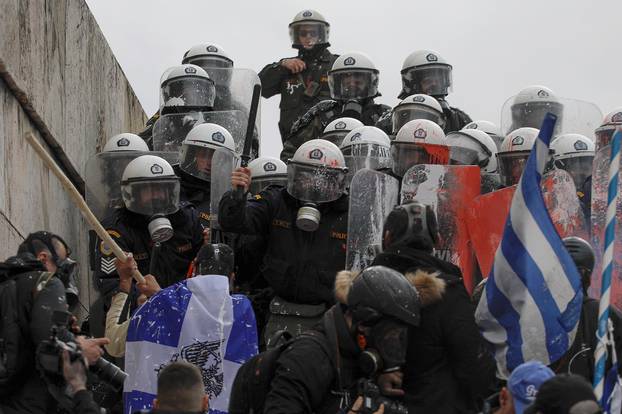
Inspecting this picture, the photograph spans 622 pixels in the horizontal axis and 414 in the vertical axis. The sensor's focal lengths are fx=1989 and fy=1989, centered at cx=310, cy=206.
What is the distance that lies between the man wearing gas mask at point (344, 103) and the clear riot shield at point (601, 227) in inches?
180

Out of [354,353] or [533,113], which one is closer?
[354,353]

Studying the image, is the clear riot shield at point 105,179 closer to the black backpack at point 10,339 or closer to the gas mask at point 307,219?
the gas mask at point 307,219

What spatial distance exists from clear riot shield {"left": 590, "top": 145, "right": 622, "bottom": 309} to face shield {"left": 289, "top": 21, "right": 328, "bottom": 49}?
20.5 ft

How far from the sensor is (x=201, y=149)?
14.3 metres

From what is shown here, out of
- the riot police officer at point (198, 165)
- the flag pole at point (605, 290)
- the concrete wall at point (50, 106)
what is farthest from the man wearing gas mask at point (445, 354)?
the riot police officer at point (198, 165)

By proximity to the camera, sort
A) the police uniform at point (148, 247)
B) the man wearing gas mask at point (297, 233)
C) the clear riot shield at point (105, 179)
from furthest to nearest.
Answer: the clear riot shield at point (105, 179) → the police uniform at point (148, 247) → the man wearing gas mask at point (297, 233)

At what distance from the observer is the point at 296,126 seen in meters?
17.4

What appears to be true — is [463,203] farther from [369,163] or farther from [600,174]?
[369,163]

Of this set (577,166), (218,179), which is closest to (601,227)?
(577,166)

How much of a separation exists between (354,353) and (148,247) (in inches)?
214

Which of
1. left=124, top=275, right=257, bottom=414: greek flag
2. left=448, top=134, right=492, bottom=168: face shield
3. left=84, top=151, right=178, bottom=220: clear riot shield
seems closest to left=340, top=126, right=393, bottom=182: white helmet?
left=448, top=134, right=492, bottom=168: face shield

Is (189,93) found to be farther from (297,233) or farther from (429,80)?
(297,233)

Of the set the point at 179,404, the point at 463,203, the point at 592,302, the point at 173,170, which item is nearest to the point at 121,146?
the point at 173,170

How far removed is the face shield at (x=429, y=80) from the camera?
1762cm
